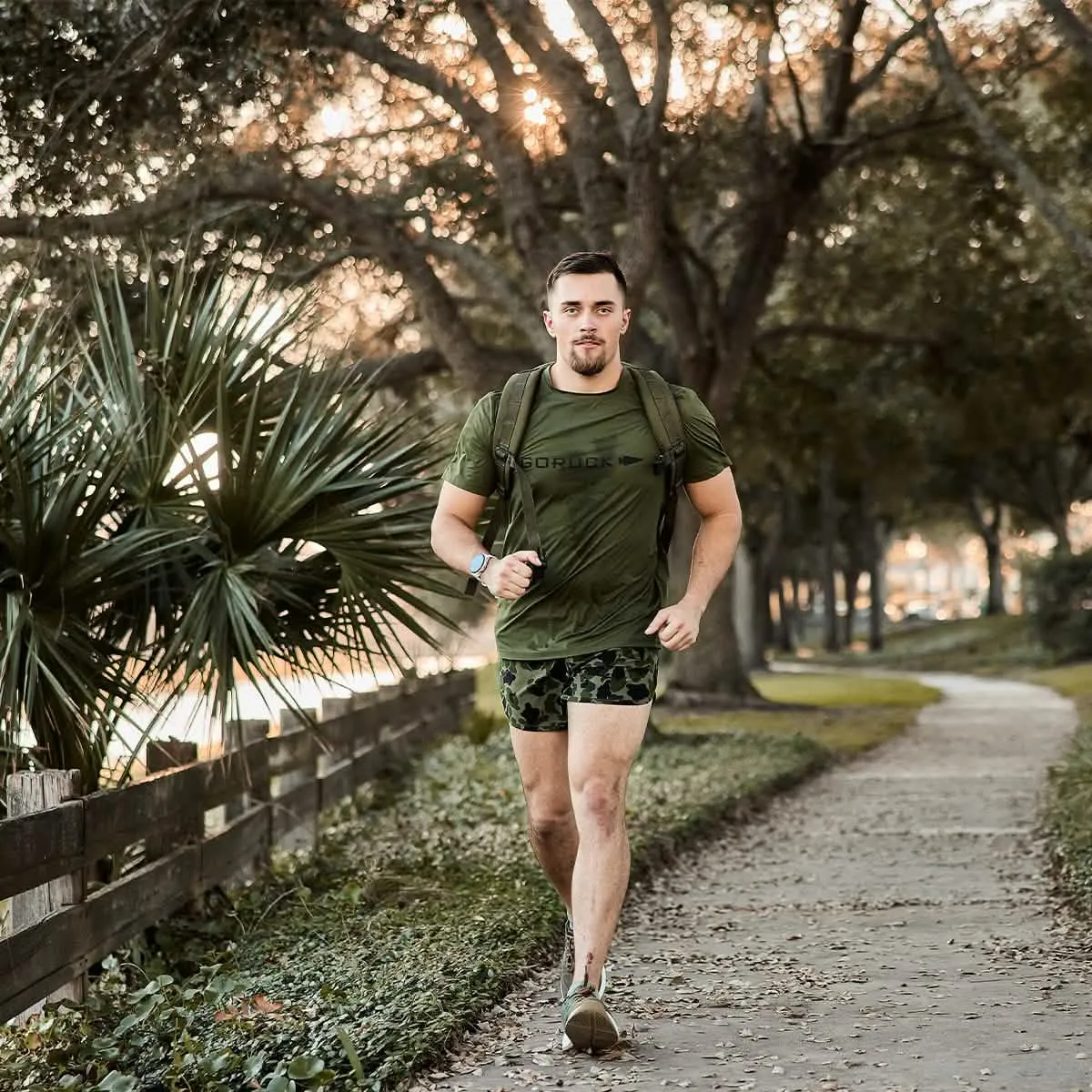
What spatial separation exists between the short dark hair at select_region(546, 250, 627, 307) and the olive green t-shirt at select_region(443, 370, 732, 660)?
0.36 metres

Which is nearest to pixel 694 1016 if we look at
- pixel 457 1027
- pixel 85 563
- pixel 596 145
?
pixel 457 1027

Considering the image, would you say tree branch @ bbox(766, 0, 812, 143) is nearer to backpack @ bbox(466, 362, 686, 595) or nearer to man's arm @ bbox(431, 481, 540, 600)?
backpack @ bbox(466, 362, 686, 595)

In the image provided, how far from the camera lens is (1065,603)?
1368 inches

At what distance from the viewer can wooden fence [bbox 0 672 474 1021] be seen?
217 inches

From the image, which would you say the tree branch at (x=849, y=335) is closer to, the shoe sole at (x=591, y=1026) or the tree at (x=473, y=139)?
the tree at (x=473, y=139)

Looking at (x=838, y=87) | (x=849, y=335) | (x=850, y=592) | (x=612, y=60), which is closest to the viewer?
(x=612, y=60)

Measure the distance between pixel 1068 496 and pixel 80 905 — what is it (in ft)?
127

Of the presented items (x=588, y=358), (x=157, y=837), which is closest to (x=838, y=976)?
(x=588, y=358)

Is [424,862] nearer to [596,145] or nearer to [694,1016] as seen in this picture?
[694,1016]

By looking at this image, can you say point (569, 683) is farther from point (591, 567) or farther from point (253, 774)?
point (253, 774)

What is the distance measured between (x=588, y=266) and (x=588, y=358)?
0.28m

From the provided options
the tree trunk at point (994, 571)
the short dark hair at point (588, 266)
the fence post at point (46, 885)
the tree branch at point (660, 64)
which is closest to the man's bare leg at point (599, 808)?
the short dark hair at point (588, 266)

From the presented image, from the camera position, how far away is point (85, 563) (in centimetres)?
723

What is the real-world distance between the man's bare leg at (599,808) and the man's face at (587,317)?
105 centimetres
